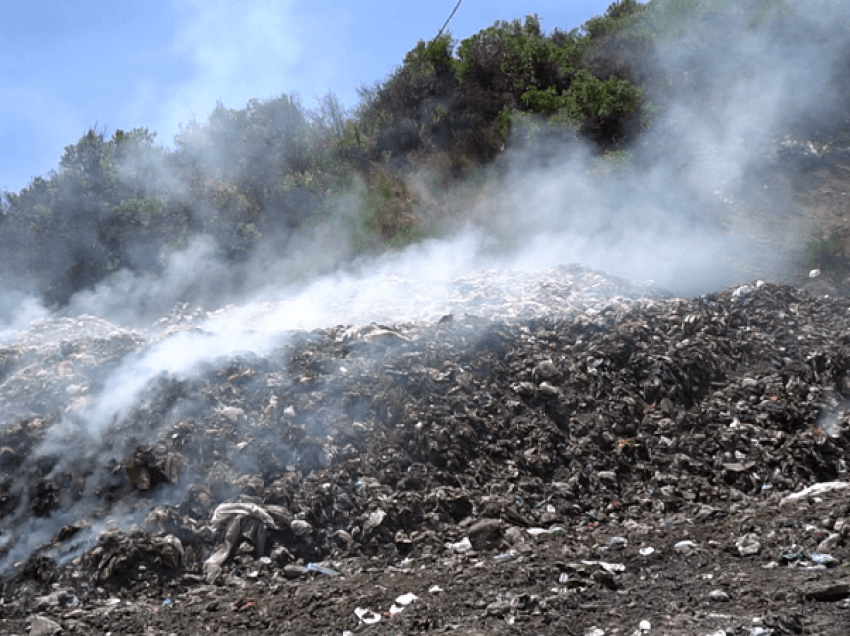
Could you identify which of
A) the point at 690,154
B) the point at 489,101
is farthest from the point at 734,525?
the point at 489,101

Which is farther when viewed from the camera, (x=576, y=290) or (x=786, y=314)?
(x=576, y=290)

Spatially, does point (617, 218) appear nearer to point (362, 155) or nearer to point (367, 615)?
point (362, 155)

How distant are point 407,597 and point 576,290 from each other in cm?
439

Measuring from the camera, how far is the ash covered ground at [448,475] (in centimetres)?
303

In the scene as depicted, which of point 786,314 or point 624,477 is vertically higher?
point 786,314

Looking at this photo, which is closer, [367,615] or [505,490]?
[367,615]

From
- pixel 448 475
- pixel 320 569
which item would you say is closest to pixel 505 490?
pixel 448 475

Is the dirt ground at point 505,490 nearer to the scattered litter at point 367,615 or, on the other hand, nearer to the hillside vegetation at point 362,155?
the scattered litter at point 367,615

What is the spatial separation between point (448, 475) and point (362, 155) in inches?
339

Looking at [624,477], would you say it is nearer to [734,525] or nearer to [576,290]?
[734,525]

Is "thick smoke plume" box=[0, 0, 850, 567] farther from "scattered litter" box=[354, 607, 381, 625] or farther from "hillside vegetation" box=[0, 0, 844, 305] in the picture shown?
"scattered litter" box=[354, 607, 381, 625]

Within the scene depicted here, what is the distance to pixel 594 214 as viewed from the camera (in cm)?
947

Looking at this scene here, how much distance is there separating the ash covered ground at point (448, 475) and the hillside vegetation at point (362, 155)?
3950 mm

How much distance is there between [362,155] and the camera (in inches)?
469
